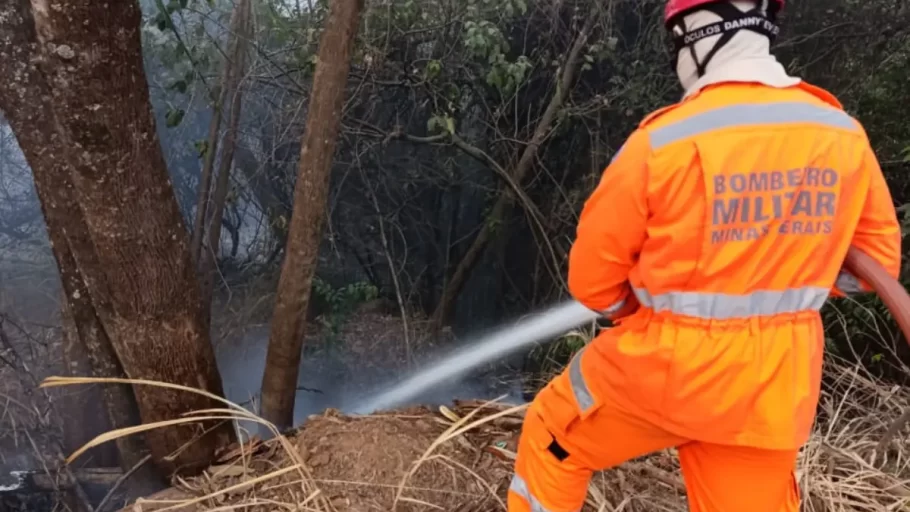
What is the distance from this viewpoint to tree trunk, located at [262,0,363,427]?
2805 mm

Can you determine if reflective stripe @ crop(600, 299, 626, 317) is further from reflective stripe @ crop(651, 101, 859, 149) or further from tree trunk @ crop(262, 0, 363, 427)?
tree trunk @ crop(262, 0, 363, 427)

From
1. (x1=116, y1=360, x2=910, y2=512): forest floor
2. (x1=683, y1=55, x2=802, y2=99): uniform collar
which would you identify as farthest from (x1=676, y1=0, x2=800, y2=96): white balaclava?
(x1=116, y1=360, x2=910, y2=512): forest floor

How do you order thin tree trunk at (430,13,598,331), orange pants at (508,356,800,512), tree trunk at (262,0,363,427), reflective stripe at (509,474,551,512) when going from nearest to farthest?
orange pants at (508,356,800,512)
reflective stripe at (509,474,551,512)
tree trunk at (262,0,363,427)
thin tree trunk at (430,13,598,331)

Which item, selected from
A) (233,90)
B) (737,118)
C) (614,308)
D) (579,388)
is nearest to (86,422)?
(233,90)

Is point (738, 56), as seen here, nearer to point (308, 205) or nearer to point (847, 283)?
point (847, 283)

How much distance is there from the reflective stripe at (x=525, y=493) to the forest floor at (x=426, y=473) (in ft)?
0.96

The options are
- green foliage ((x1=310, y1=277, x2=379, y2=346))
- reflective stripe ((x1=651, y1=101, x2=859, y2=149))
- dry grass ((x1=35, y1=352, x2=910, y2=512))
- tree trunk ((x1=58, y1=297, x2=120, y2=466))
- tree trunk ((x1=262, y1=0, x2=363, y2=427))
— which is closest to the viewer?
reflective stripe ((x1=651, y1=101, x2=859, y2=149))

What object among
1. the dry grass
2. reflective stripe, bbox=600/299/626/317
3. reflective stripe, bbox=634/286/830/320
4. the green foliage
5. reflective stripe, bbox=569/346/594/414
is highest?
reflective stripe, bbox=634/286/830/320

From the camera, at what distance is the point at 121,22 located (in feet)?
7.00

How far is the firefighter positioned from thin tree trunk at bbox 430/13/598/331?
13.7ft

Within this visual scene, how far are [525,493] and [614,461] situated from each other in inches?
11.3

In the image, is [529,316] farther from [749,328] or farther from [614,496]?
[749,328]

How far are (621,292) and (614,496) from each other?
1072mm

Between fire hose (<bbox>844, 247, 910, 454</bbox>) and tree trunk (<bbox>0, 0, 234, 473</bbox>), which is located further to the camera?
tree trunk (<bbox>0, 0, 234, 473</bbox>)
